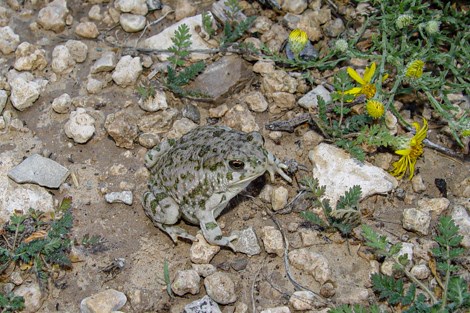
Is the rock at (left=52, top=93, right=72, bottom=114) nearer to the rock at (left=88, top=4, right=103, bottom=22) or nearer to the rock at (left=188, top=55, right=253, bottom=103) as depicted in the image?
the rock at (left=88, top=4, right=103, bottom=22)

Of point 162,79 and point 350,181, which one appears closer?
point 350,181

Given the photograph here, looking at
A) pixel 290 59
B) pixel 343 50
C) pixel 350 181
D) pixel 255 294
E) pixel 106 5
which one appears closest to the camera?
pixel 255 294

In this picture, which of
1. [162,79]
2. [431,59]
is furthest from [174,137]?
[431,59]

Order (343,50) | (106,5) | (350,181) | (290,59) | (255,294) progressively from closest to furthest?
1. (255,294)
2. (350,181)
3. (343,50)
4. (290,59)
5. (106,5)

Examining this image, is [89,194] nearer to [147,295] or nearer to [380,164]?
[147,295]

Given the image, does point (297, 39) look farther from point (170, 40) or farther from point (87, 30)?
point (87, 30)

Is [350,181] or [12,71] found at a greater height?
[12,71]

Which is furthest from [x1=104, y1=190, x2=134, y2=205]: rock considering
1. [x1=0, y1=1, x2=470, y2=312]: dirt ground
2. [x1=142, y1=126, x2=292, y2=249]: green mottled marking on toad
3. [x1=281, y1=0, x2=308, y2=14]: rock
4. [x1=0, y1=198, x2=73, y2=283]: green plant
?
[x1=281, y1=0, x2=308, y2=14]: rock

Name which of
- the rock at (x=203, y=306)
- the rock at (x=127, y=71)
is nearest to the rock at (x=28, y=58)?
the rock at (x=127, y=71)
